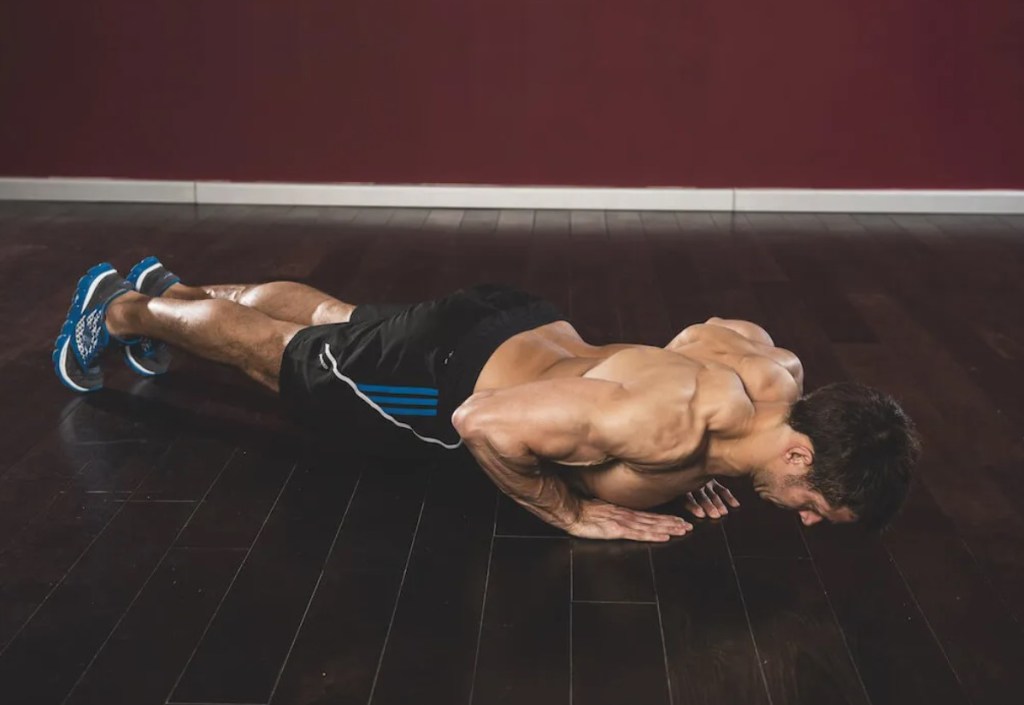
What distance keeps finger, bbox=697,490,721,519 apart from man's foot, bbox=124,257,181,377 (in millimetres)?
1495

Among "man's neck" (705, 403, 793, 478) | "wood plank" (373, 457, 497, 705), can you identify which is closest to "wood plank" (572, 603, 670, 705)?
"wood plank" (373, 457, 497, 705)

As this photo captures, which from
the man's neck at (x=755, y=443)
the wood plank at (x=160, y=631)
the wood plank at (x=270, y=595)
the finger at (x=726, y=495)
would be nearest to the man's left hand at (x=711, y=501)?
the finger at (x=726, y=495)

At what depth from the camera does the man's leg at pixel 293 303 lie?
9.57 ft

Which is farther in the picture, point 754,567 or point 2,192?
point 2,192

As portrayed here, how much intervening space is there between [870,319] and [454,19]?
2.35m

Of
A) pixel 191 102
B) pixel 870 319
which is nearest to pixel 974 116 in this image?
pixel 870 319

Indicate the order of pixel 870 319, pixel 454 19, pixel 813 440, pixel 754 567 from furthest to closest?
pixel 454 19, pixel 870 319, pixel 754 567, pixel 813 440

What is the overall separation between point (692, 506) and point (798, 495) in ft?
1.30

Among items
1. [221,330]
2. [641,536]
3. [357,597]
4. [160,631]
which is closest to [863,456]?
[641,536]

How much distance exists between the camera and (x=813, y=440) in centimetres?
209

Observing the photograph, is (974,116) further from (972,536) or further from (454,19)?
(972,536)

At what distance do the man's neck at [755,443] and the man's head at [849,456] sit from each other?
1.0 inches

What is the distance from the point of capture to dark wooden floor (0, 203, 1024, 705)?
197 centimetres

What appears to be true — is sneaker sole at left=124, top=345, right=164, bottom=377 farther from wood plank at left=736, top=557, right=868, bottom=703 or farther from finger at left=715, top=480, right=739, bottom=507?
wood plank at left=736, top=557, right=868, bottom=703
